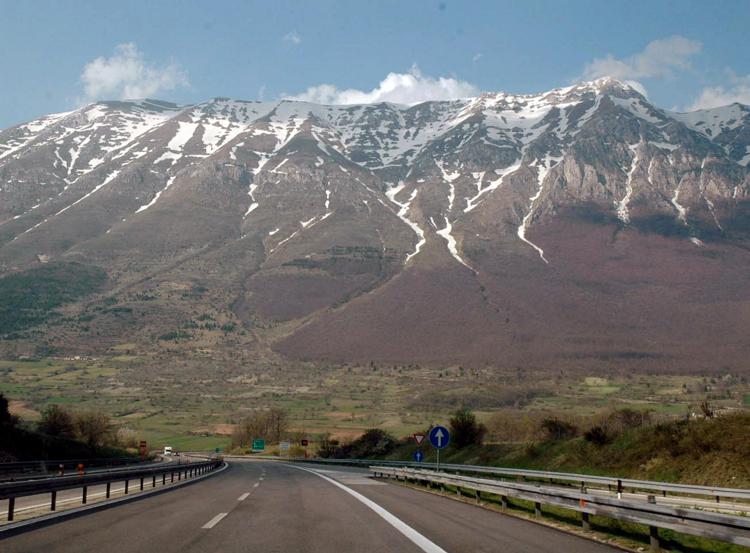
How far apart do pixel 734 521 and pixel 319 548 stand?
21.1 ft

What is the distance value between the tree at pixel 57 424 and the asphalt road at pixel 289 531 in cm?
5701

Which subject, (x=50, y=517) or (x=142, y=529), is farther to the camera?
(x=50, y=517)

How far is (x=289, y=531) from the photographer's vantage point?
45.3 ft

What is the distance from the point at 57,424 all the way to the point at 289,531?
66.5 metres

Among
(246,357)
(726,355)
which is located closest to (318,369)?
(246,357)

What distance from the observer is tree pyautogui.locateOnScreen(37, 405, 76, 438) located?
2766 inches

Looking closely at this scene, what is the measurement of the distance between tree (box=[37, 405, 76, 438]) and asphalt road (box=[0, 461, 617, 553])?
187 ft

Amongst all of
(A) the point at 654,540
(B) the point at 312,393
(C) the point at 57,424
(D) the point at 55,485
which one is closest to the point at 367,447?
(C) the point at 57,424

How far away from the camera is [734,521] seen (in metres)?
10.0

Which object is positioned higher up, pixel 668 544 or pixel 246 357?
pixel 246 357

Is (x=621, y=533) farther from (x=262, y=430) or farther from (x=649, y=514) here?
(x=262, y=430)

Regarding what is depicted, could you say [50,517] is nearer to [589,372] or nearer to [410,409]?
[410,409]

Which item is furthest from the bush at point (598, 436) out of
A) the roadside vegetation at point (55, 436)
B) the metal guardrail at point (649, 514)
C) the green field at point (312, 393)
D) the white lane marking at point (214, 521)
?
the green field at point (312, 393)

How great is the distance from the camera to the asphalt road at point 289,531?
1170cm
